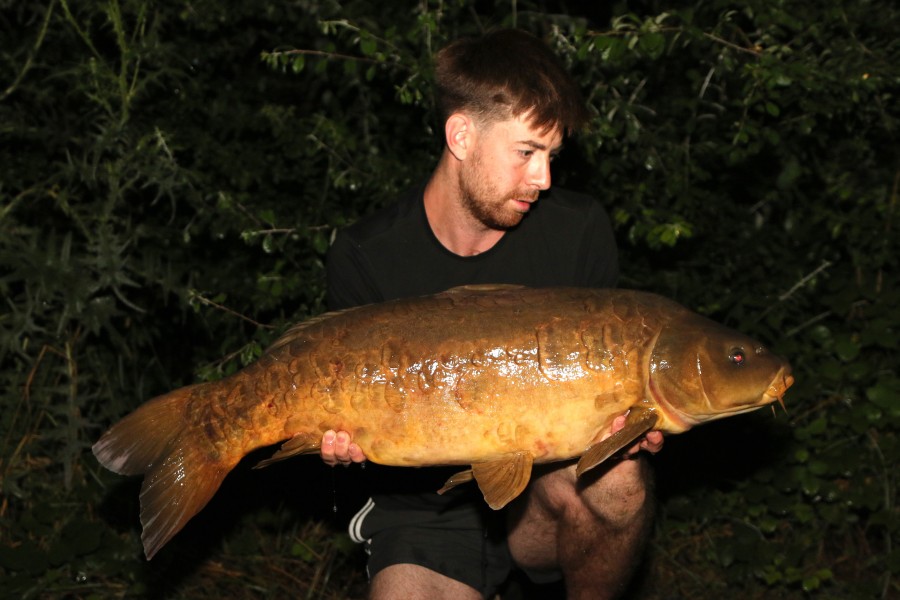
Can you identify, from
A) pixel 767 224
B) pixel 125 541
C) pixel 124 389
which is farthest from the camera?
pixel 767 224

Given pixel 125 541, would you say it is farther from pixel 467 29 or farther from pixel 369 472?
pixel 467 29

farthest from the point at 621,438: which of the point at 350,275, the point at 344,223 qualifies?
the point at 344,223

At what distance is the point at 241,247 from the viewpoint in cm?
373

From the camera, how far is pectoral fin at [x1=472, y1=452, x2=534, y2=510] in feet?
7.47

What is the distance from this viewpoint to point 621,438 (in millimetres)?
2229

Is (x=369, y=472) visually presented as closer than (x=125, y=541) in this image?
Yes

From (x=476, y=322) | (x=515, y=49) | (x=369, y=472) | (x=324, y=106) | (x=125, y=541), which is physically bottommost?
(x=125, y=541)

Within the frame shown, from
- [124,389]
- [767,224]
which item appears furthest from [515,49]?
[124,389]

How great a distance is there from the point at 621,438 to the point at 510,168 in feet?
2.59

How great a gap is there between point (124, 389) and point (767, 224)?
2369 mm

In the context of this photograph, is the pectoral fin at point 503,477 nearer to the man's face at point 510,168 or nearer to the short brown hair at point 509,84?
the man's face at point 510,168

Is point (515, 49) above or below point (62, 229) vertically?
above

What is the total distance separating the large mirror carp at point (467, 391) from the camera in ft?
7.52

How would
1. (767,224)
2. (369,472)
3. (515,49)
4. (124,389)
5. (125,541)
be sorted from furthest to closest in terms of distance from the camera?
(767,224) → (124,389) → (125,541) → (369,472) → (515,49)
